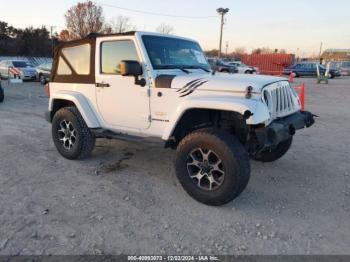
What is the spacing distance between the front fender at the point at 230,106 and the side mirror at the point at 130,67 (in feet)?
2.39

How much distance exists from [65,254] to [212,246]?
1.33m

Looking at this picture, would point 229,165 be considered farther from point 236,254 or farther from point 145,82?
point 145,82

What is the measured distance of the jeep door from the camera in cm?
447

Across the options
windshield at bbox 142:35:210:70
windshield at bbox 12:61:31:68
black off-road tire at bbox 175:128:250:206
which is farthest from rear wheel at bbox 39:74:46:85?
black off-road tire at bbox 175:128:250:206

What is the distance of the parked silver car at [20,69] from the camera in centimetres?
2148

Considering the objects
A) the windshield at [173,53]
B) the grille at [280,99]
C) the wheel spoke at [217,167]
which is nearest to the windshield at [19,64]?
the windshield at [173,53]

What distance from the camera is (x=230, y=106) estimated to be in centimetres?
355

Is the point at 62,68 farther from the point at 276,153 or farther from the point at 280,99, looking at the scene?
the point at 276,153

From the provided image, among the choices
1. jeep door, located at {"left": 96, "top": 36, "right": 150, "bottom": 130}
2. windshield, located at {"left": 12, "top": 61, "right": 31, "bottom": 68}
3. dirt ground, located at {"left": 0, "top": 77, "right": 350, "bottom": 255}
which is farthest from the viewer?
windshield, located at {"left": 12, "top": 61, "right": 31, "bottom": 68}

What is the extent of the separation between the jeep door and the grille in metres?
1.54

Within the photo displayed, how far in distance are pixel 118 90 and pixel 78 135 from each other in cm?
110

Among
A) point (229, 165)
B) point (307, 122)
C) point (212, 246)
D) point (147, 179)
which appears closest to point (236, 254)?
point (212, 246)

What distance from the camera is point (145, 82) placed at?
4.30 meters

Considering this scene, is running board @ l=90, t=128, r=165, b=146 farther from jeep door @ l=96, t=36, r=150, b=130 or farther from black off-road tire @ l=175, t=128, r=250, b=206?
black off-road tire @ l=175, t=128, r=250, b=206
